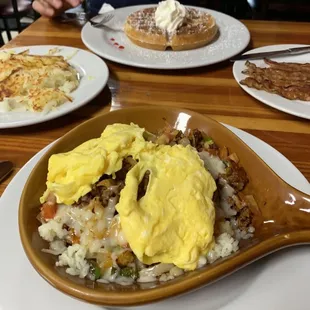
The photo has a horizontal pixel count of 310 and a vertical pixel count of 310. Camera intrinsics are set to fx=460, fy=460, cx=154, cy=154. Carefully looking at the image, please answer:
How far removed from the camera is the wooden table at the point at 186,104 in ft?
3.57

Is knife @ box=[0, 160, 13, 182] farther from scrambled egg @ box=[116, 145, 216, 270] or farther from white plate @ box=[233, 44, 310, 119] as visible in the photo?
white plate @ box=[233, 44, 310, 119]

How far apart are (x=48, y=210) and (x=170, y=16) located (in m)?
1.08

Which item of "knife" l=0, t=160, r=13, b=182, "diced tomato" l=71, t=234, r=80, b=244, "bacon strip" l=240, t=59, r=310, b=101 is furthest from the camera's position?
"bacon strip" l=240, t=59, r=310, b=101

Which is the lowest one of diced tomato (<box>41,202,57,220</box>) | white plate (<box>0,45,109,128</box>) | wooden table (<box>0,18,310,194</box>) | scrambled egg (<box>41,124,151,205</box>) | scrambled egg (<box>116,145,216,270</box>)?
wooden table (<box>0,18,310,194</box>)

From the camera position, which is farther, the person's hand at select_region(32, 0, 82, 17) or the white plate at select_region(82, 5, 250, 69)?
the person's hand at select_region(32, 0, 82, 17)

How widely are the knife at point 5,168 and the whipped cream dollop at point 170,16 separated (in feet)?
2.81

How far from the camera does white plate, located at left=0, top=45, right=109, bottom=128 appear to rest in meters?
1.12

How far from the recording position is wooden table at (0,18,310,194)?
109cm

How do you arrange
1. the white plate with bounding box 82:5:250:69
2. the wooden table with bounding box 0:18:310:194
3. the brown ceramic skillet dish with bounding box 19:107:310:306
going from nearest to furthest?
the brown ceramic skillet dish with bounding box 19:107:310:306
the wooden table with bounding box 0:18:310:194
the white plate with bounding box 82:5:250:69

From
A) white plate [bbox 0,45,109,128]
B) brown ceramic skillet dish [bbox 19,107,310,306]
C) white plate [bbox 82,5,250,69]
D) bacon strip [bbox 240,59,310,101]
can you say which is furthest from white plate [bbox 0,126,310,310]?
white plate [bbox 82,5,250,69]

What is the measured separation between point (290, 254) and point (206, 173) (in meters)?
0.18

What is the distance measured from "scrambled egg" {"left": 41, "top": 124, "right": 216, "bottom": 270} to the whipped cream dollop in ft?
2.96

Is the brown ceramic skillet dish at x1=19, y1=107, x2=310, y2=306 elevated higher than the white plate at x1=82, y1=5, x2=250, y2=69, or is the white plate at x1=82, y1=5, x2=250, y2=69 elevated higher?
the brown ceramic skillet dish at x1=19, y1=107, x2=310, y2=306

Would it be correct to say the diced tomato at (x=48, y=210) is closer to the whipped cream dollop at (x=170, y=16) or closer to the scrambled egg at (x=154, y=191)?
the scrambled egg at (x=154, y=191)
